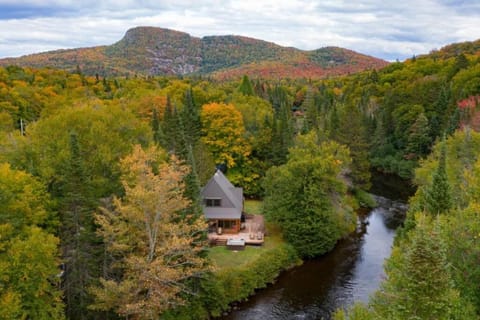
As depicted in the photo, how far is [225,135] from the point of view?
51.0 metres

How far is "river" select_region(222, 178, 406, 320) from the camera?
2841 centimetres

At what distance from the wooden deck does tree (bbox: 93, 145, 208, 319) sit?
1160 cm

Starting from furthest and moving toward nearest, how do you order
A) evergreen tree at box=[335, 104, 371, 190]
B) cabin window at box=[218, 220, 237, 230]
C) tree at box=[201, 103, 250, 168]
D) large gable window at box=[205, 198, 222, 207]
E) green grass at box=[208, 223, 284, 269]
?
evergreen tree at box=[335, 104, 371, 190]
tree at box=[201, 103, 250, 168]
large gable window at box=[205, 198, 222, 207]
cabin window at box=[218, 220, 237, 230]
green grass at box=[208, 223, 284, 269]

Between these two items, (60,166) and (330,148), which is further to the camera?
(330,148)

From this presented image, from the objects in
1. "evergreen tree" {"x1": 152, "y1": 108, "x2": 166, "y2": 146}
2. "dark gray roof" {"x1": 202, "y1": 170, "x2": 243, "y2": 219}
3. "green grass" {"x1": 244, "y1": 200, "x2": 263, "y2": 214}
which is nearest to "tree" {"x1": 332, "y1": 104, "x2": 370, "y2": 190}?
"green grass" {"x1": 244, "y1": 200, "x2": 263, "y2": 214}

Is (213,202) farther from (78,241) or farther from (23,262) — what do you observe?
(23,262)

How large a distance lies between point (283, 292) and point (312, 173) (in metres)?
10.1

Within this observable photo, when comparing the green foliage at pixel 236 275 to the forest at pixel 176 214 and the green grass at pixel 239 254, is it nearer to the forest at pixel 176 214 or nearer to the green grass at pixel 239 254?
the green grass at pixel 239 254

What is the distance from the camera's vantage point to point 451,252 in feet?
60.2

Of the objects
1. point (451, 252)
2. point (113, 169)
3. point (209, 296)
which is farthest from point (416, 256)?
point (113, 169)

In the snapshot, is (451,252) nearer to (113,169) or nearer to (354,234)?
(113,169)

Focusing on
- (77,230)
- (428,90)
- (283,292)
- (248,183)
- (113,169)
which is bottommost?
(283,292)

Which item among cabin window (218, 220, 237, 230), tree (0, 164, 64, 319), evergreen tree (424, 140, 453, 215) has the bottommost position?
cabin window (218, 220, 237, 230)

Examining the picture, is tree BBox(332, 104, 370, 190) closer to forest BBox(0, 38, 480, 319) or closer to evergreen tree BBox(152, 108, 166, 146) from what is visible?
forest BBox(0, 38, 480, 319)
